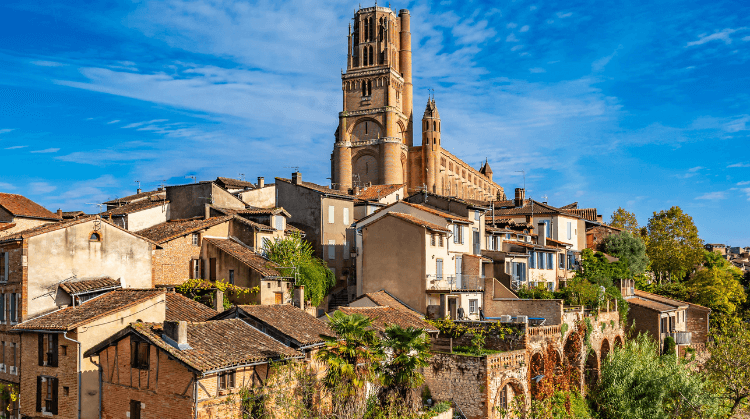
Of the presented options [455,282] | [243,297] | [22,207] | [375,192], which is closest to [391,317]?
[243,297]

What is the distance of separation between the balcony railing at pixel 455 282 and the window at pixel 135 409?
62.1ft

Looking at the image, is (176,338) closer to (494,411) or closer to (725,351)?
(494,411)

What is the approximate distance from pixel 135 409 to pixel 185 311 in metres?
6.27

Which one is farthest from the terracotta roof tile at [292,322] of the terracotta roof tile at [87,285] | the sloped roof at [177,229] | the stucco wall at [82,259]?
the sloped roof at [177,229]

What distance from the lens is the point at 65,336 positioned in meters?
24.2

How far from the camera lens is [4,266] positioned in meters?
28.4

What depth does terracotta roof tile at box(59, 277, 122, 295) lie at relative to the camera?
90.2 feet

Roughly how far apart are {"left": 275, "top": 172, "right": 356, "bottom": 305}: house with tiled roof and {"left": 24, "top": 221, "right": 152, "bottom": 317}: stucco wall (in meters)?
18.1

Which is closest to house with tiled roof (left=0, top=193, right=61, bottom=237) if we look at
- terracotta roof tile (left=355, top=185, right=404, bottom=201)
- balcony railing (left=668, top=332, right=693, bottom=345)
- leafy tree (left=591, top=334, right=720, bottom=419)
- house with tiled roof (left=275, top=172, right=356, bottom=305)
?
house with tiled roof (left=275, top=172, right=356, bottom=305)

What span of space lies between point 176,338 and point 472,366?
13.1m

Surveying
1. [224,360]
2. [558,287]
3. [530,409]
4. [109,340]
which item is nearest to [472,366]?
[530,409]

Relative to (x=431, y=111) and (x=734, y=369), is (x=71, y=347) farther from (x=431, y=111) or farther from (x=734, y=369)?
(x=431, y=111)

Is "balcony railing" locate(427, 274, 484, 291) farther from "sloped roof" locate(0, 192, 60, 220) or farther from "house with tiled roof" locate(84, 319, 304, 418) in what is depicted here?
"sloped roof" locate(0, 192, 60, 220)

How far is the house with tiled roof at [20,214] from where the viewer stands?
39.2 m
